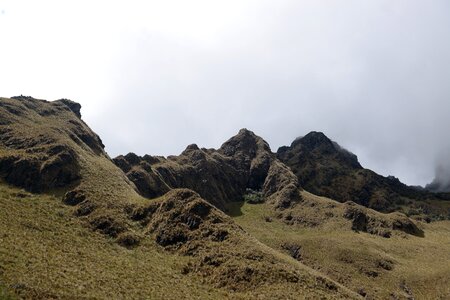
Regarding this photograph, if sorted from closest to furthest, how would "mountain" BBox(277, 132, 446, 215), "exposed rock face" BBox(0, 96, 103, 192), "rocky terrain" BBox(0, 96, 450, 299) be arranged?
"rocky terrain" BBox(0, 96, 450, 299)
"exposed rock face" BBox(0, 96, 103, 192)
"mountain" BBox(277, 132, 446, 215)

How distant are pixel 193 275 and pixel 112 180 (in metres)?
37.8

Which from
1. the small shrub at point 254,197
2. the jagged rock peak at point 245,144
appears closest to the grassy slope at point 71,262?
the small shrub at point 254,197

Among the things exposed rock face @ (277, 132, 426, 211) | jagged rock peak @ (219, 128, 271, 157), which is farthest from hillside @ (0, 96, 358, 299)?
exposed rock face @ (277, 132, 426, 211)

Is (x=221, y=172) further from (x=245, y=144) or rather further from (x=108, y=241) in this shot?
(x=108, y=241)

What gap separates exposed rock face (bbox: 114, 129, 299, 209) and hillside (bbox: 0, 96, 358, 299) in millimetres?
23829

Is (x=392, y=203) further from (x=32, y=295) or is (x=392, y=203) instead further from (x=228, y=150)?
(x=32, y=295)

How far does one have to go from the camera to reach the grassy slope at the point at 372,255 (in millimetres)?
78875

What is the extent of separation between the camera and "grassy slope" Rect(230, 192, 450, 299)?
7888 centimetres

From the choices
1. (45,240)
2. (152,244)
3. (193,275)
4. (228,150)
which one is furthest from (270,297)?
(228,150)

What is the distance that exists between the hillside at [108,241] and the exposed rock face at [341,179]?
295 ft

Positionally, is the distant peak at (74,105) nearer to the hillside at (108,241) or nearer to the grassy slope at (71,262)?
the hillside at (108,241)

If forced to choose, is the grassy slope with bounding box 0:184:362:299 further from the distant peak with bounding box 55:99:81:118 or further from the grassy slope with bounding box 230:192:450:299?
the distant peak with bounding box 55:99:81:118

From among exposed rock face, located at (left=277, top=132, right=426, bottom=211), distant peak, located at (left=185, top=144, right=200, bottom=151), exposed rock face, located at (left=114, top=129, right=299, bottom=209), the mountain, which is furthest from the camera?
distant peak, located at (left=185, top=144, right=200, bottom=151)

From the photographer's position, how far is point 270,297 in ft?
171
